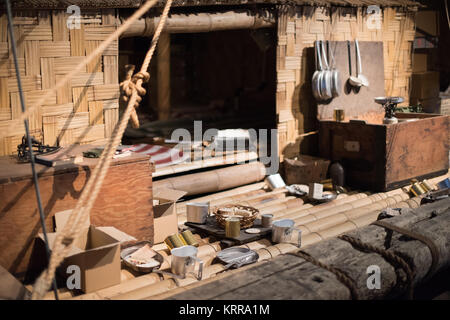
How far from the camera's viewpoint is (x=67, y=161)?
14.5 ft

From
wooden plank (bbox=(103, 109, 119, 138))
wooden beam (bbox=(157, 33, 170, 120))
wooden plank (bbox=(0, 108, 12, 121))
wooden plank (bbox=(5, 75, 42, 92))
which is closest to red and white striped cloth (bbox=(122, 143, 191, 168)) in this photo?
wooden plank (bbox=(103, 109, 119, 138))

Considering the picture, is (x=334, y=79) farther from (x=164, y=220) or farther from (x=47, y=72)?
(x=47, y=72)

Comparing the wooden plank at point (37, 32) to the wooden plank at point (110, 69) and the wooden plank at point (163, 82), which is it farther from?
the wooden plank at point (163, 82)

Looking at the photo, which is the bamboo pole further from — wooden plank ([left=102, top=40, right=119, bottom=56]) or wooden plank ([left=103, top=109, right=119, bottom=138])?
wooden plank ([left=103, top=109, right=119, bottom=138])

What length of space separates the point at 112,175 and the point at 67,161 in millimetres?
398

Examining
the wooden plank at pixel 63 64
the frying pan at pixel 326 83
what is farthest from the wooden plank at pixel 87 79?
the frying pan at pixel 326 83

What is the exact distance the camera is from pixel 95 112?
5.50 meters

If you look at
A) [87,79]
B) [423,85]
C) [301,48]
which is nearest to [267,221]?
[87,79]

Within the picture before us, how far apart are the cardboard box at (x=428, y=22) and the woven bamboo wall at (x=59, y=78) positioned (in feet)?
22.6

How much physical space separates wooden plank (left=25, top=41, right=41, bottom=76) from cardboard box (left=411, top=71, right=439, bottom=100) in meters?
6.63

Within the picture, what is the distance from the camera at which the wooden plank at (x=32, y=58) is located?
4.96 metres
